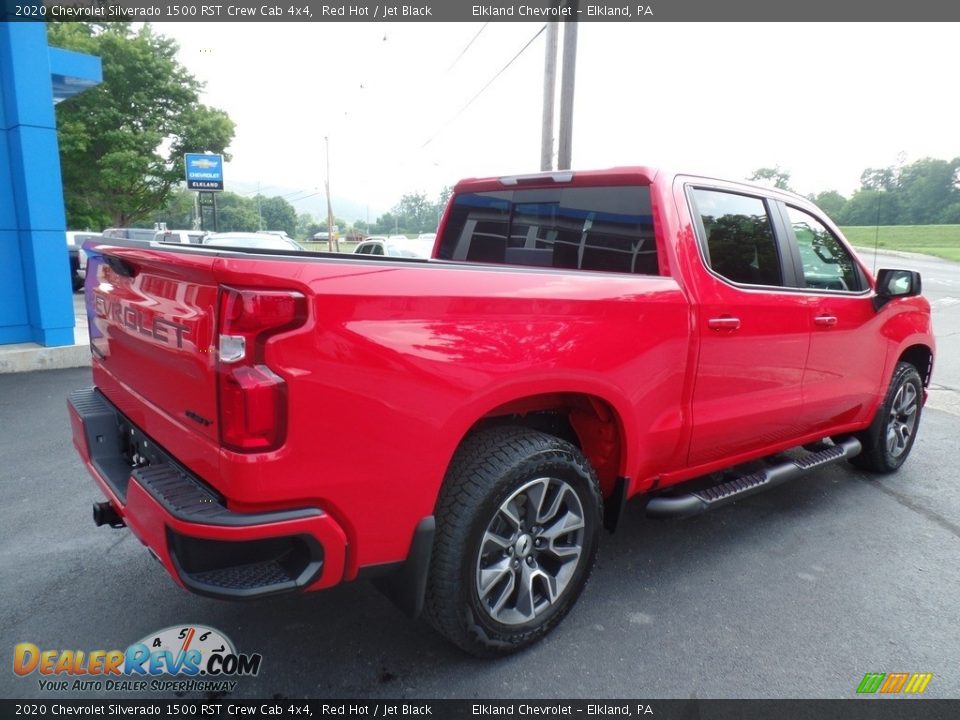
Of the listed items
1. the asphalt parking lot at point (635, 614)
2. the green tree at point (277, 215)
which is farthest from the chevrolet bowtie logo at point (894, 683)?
the green tree at point (277, 215)

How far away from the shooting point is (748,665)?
101 inches

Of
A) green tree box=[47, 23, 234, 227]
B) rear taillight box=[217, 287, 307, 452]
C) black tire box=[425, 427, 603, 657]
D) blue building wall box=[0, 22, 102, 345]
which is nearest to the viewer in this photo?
rear taillight box=[217, 287, 307, 452]

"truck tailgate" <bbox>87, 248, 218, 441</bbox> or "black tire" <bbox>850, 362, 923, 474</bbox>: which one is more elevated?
"truck tailgate" <bbox>87, 248, 218, 441</bbox>

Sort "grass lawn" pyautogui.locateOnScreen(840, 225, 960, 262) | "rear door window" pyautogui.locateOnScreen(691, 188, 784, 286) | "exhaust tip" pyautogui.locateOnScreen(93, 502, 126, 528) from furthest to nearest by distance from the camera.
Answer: "grass lawn" pyautogui.locateOnScreen(840, 225, 960, 262) < "rear door window" pyautogui.locateOnScreen(691, 188, 784, 286) < "exhaust tip" pyautogui.locateOnScreen(93, 502, 126, 528)

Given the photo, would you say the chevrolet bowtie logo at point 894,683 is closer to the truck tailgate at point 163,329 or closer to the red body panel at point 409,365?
the red body panel at point 409,365

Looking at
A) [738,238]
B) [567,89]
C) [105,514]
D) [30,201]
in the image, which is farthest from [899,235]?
[30,201]

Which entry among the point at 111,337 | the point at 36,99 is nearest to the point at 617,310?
the point at 111,337

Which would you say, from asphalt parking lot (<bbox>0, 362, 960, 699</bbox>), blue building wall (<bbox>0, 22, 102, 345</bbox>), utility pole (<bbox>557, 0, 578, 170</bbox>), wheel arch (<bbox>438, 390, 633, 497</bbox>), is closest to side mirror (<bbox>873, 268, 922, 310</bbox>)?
asphalt parking lot (<bbox>0, 362, 960, 699</bbox>)

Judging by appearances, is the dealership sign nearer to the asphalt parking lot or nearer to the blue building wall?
the blue building wall

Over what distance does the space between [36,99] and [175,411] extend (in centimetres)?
786

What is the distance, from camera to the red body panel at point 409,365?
190cm

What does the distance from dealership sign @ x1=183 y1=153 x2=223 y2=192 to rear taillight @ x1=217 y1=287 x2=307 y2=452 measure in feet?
85.7

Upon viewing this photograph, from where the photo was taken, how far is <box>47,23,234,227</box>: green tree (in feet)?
83.4

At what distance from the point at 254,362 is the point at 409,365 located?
455mm
